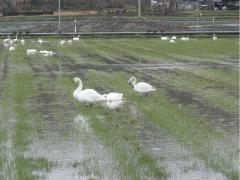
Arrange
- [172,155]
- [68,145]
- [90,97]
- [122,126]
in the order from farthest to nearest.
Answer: [90,97]
[122,126]
[68,145]
[172,155]

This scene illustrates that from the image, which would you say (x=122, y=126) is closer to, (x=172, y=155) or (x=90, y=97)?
(x=90, y=97)

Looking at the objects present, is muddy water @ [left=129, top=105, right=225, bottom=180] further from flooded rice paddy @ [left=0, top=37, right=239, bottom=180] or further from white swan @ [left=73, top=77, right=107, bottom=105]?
white swan @ [left=73, top=77, right=107, bottom=105]

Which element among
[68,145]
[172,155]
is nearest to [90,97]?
[68,145]

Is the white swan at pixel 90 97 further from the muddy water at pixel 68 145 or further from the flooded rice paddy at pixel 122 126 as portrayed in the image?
the muddy water at pixel 68 145

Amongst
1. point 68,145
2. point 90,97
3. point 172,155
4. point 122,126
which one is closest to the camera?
point 172,155

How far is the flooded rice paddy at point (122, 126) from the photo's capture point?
11.2 m

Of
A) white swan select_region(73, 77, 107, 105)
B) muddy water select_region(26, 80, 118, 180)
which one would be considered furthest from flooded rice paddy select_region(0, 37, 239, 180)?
white swan select_region(73, 77, 107, 105)

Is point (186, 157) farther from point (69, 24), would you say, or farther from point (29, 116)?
point (69, 24)

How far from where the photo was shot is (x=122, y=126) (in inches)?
591

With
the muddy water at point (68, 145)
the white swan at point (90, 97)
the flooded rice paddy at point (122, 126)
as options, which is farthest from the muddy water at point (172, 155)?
the white swan at point (90, 97)

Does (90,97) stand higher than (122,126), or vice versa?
(90,97)

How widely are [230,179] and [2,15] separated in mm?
100340

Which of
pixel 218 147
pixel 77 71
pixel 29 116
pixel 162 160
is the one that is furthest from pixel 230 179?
pixel 77 71

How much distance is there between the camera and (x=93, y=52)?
4175cm
